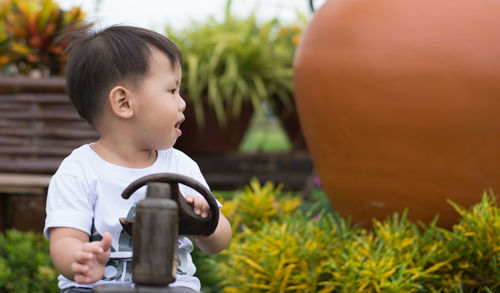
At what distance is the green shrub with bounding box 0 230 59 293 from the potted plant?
60.5 inches

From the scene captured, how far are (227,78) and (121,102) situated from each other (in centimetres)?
264

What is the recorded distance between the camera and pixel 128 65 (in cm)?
136

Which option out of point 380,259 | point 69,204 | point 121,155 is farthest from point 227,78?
point 69,204

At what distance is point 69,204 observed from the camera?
134cm

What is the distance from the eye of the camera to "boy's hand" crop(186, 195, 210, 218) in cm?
129

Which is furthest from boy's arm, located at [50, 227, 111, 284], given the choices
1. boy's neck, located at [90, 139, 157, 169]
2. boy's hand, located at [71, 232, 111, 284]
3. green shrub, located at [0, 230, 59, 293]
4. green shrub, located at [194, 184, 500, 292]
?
green shrub, located at [0, 230, 59, 293]

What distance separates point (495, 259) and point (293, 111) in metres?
2.62

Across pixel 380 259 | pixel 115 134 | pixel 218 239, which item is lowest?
pixel 380 259

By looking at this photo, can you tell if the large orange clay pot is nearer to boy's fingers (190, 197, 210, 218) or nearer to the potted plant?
boy's fingers (190, 197, 210, 218)

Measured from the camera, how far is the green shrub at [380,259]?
196 cm

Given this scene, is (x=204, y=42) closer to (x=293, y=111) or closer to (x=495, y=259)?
(x=293, y=111)

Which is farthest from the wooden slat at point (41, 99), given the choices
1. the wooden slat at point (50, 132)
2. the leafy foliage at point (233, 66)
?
the leafy foliage at point (233, 66)

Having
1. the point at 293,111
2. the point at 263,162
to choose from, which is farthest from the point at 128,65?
the point at 293,111

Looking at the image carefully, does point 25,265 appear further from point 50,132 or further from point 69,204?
point 69,204
